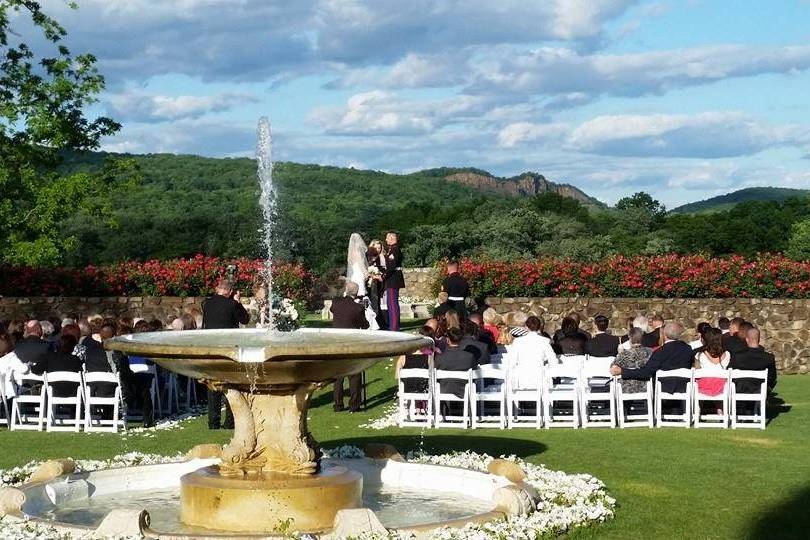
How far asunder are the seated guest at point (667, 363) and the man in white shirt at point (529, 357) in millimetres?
919

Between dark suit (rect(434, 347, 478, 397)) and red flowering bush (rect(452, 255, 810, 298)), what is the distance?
9947mm

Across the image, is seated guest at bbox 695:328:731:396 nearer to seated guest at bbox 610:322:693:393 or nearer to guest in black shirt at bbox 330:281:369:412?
seated guest at bbox 610:322:693:393

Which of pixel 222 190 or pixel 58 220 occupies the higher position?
pixel 222 190

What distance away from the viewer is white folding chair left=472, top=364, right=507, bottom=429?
49.3 feet

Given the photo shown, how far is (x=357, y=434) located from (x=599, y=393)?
302 centimetres

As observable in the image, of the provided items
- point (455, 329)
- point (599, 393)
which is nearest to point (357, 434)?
point (455, 329)

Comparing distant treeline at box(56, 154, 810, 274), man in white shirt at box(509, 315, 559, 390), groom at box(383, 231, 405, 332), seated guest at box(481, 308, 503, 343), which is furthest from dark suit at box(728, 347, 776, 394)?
distant treeline at box(56, 154, 810, 274)

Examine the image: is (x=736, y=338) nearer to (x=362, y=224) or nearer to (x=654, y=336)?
(x=654, y=336)

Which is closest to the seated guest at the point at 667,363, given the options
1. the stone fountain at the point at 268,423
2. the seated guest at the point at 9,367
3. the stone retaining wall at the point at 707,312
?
the stone fountain at the point at 268,423

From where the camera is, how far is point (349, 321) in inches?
658

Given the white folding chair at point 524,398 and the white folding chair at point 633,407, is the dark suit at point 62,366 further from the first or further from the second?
→ the white folding chair at point 633,407

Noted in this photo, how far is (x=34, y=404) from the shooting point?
1652 cm

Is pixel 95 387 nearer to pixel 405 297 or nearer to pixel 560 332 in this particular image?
pixel 560 332

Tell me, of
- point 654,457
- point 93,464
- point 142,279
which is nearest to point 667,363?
point 654,457
